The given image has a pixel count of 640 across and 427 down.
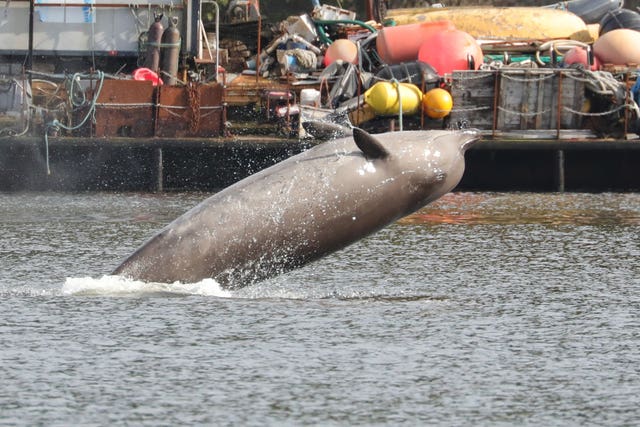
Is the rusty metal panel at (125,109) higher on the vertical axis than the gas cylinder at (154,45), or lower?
lower

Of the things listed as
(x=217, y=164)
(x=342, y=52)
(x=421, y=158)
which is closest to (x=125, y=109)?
(x=217, y=164)

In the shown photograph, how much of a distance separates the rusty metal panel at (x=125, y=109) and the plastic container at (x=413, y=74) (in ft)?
15.3

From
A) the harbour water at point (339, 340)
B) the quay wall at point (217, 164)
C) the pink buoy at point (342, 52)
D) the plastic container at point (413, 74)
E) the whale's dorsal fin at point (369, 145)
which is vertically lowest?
the quay wall at point (217, 164)

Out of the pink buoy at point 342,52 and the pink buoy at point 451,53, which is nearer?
the pink buoy at point 451,53

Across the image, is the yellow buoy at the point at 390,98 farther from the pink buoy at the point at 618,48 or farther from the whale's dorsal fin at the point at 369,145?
the whale's dorsal fin at the point at 369,145

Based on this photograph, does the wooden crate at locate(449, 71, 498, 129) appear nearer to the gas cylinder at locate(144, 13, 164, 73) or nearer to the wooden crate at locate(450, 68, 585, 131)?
the wooden crate at locate(450, 68, 585, 131)

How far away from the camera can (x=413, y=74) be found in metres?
27.7

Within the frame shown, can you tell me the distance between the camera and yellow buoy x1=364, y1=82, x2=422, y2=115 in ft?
85.6

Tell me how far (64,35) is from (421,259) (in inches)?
588

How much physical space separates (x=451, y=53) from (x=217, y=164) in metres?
6.02

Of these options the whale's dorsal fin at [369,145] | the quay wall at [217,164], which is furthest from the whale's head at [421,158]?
the quay wall at [217,164]

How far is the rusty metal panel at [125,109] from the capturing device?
84.8 ft

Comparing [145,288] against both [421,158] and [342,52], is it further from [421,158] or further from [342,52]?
[342,52]

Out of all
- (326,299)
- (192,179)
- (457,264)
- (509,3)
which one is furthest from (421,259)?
(509,3)
